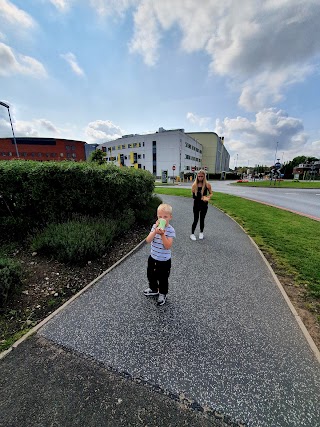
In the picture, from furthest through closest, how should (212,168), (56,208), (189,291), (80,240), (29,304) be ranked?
(212,168) → (56,208) → (80,240) → (189,291) → (29,304)

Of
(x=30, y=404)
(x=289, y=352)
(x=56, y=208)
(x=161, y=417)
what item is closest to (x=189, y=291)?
(x=289, y=352)

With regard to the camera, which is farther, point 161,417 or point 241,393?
point 241,393

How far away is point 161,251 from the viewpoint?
2678 mm

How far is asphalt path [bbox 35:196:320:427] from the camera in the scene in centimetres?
165

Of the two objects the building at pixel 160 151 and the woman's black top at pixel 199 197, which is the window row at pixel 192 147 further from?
the woman's black top at pixel 199 197

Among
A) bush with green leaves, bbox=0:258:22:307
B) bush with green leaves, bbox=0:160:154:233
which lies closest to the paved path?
bush with green leaves, bbox=0:258:22:307

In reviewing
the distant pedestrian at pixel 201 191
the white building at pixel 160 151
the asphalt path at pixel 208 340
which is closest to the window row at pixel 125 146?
the white building at pixel 160 151

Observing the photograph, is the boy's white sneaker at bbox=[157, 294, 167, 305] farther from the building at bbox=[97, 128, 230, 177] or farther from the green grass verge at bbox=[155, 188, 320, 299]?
the building at bbox=[97, 128, 230, 177]

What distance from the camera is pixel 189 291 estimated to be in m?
3.16

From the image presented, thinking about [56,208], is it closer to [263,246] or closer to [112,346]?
[112,346]

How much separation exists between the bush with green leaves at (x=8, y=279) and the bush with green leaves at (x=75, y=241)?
850 mm

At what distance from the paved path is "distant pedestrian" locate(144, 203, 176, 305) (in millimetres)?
316

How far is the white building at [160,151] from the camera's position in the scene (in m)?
53.8

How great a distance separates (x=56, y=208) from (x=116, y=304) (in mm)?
3325
